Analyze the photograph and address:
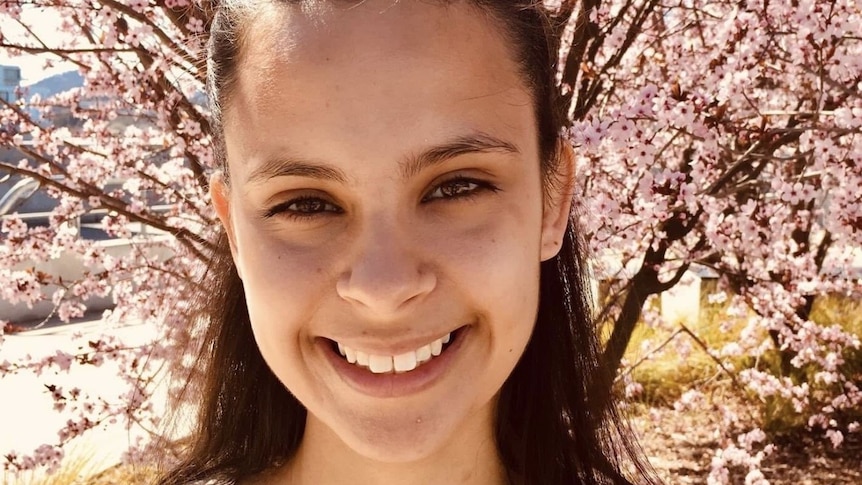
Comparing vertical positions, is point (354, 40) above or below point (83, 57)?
below

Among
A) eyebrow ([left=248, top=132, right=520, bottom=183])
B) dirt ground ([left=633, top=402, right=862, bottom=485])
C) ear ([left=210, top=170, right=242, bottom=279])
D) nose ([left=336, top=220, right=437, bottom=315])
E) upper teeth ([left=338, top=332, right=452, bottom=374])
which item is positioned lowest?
dirt ground ([left=633, top=402, right=862, bottom=485])

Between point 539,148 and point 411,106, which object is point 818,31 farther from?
point 411,106

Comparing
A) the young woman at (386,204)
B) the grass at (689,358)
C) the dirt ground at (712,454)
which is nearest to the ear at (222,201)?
the young woman at (386,204)

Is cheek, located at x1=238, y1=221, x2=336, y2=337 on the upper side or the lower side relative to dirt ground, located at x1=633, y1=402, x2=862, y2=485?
upper

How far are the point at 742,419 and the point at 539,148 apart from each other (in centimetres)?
349

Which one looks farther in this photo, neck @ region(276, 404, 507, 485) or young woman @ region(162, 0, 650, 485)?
neck @ region(276, 404, 507, 485)

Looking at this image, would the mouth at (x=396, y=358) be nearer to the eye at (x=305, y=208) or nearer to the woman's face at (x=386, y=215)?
the woman's face at (x=386, y=215)

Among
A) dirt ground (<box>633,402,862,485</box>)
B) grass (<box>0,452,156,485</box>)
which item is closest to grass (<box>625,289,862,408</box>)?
dirt ground (<box>633,402,862,485</box>)

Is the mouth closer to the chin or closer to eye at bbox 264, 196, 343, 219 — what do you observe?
the chin

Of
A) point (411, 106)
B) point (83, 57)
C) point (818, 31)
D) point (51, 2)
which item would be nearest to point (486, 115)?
point (411, 106)

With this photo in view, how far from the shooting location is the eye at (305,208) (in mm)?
924

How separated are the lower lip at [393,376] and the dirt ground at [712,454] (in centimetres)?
277

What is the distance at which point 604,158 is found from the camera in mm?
2854

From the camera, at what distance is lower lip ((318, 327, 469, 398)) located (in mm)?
921
